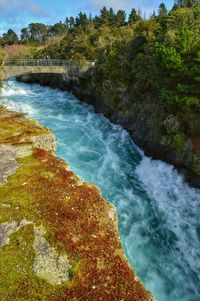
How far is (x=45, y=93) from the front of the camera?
63000mm

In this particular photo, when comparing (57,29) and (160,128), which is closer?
(160,128)

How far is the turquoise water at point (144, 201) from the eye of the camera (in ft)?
61.3

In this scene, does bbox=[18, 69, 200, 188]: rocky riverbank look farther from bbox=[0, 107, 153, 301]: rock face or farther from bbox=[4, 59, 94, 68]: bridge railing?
bbox=[4, 59, 94, 68]: bridge railing

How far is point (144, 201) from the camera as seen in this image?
82.8 ft

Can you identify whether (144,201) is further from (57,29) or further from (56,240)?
(57,29)

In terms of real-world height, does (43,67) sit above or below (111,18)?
below

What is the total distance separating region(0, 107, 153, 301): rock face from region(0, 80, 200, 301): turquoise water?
15.3ft

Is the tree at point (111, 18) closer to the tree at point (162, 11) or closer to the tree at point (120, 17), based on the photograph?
the tree at point (120, 17)

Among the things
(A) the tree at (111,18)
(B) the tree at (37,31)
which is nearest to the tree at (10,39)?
(B) the tree at (37,31)

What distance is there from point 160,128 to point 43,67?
3191 centimetres

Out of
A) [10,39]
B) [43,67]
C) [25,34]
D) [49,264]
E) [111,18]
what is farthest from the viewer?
[25,34]

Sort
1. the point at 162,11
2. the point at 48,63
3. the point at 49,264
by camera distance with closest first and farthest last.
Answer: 1. the point at 49,264
2. the point at 48,63
3. the point at 162,11

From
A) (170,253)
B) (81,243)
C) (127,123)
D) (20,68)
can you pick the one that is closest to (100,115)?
(127,123)

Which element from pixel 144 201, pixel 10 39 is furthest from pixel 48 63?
pixel 10 39
